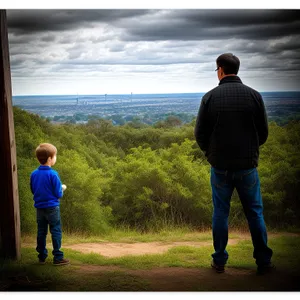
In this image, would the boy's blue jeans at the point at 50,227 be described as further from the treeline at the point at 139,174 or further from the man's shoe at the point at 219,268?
the man's shoe at the point at 219,268

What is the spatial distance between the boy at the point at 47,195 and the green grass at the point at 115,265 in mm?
176

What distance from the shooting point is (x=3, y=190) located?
177 inches

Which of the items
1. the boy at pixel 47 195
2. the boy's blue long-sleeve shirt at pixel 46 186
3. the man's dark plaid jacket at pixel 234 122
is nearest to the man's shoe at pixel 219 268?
the man's dark plaid jacket at pixel 234 122

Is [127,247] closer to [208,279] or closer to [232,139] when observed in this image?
[208,279]

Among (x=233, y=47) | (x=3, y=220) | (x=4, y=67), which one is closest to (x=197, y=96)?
(x=233, y=47)

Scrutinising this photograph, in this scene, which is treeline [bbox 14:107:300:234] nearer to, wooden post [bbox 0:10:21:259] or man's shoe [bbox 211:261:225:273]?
wooden post [bbox 0:10:21:259]

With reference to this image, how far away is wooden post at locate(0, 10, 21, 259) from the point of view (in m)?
4.35

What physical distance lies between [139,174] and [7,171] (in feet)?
4.66

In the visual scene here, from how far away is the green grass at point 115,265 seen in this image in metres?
4.30

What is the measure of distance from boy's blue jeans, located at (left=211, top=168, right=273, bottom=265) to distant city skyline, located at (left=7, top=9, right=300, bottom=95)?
1104 mm

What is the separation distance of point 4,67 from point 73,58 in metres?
0.76

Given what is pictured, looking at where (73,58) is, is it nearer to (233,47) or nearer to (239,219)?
(233,47)

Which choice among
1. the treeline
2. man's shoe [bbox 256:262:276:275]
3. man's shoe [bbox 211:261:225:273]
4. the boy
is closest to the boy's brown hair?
the boy

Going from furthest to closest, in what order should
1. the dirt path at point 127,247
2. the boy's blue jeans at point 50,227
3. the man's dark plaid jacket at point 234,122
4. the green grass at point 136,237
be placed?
the green grass at point 136,237 < the dirt path at point 127,247 < the boy's blue jeans at point 50,227 < the man's dark plaid jacket at point 234,122
